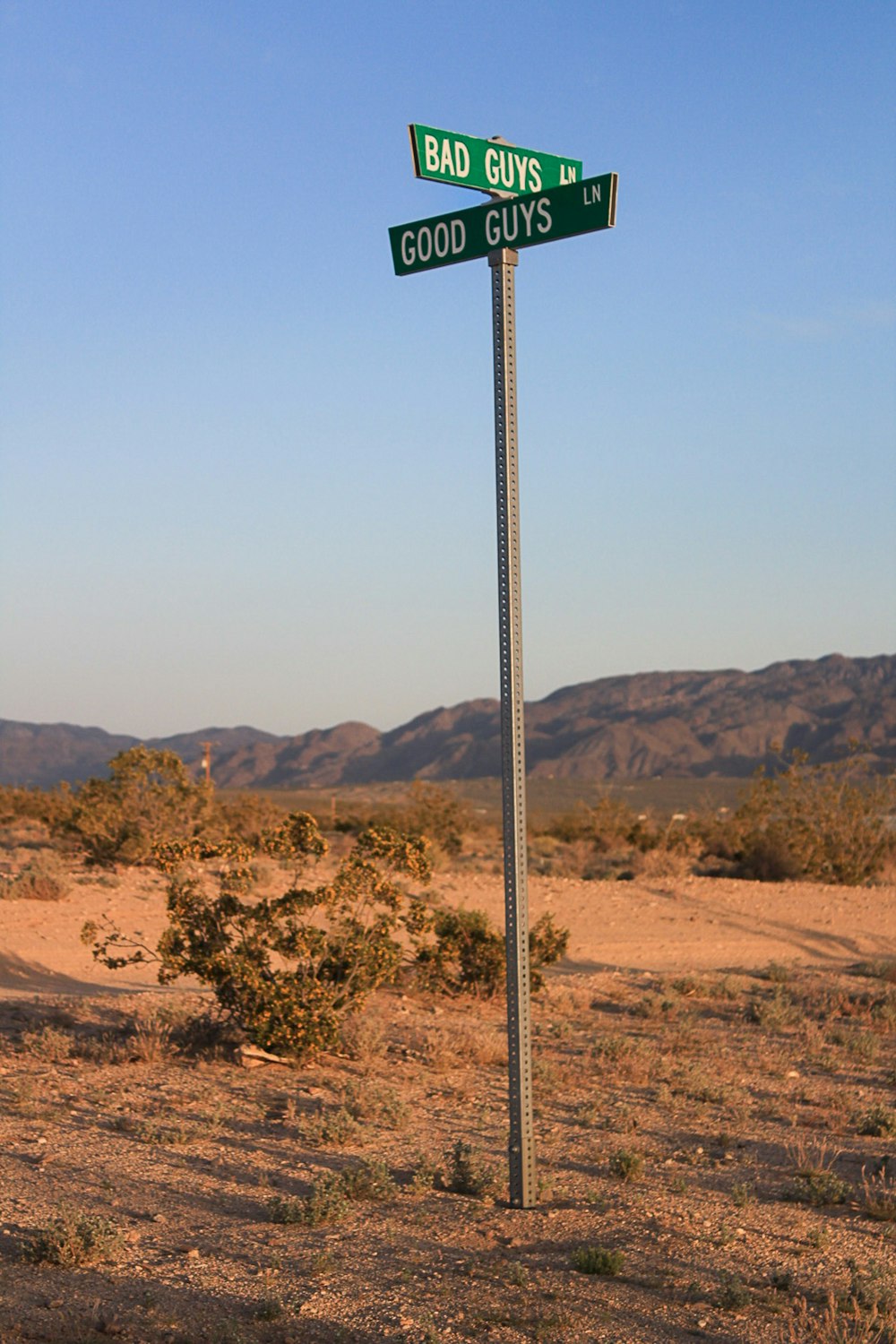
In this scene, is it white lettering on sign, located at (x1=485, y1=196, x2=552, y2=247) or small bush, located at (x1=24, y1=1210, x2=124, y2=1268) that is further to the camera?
white lettering on sign, located at (x1=485, y1=196, x2=552, y2=247)

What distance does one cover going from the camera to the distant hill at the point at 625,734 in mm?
138375

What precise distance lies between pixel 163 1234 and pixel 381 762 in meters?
162

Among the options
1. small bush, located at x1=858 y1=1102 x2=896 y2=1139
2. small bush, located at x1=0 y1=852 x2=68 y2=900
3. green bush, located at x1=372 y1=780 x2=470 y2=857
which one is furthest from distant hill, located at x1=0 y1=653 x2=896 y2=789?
small bush, located at x1=858 y1=1102 x2=896 y2=1139

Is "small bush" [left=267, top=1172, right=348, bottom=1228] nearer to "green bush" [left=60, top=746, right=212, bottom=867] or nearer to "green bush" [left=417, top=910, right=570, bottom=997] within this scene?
"green bush" [left=417, top=910, right=570, bottom=997]

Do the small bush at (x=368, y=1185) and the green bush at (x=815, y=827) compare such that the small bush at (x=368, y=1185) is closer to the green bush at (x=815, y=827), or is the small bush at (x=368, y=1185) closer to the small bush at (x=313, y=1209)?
the small bush at (x=313, y=1209)

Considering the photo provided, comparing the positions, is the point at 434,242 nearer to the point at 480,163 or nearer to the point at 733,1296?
the point at 480,163

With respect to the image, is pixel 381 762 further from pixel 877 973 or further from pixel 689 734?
pixel 877 973

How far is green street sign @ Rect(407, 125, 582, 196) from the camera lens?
5988mm

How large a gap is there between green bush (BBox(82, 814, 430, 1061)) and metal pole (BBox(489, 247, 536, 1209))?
3.66 m

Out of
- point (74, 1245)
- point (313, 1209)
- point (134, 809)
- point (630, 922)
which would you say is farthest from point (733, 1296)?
point (134, 809)

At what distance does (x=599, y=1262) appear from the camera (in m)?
5.34

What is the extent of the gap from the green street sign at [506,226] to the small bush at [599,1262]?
14.6ft

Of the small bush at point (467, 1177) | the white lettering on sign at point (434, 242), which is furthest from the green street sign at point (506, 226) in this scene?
the small bush at point (467, 1177)

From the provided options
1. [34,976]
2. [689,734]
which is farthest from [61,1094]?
[689,734]
